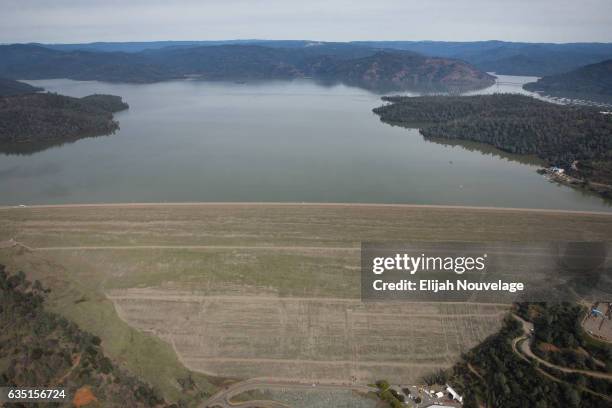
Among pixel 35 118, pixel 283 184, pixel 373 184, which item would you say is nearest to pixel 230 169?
pixel 283 184

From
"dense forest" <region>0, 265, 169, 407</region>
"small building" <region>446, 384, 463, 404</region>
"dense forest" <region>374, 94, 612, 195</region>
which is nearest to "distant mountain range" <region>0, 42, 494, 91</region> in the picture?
"dense forest" <region>374, 94, 612, 195</region>

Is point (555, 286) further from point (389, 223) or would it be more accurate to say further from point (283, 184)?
point (283, 184)

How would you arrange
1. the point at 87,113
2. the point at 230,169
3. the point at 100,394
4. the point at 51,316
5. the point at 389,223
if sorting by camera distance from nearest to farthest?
the point at 100,394 → the point at 51,316 → the point at 389,223 → the point at 230,169 → the point at 87,113

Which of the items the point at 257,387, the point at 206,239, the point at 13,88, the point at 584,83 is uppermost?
the point at 584,83

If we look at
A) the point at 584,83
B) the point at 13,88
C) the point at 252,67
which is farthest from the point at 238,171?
the point at 252,67

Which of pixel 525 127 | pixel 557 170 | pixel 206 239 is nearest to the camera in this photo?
pixel 206 239

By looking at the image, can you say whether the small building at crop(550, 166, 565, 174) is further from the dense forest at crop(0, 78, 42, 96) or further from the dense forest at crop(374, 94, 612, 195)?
the dense forest at crop(0, 78, 42, 96)

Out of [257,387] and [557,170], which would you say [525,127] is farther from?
[257,387]
